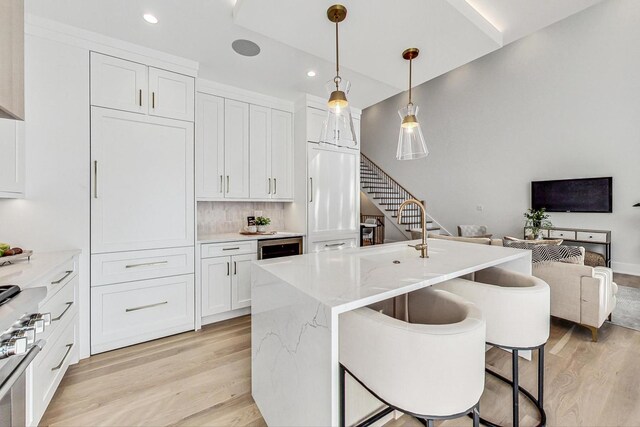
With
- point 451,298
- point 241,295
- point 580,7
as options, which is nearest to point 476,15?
point 580,7

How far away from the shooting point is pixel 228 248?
2951 millimetres

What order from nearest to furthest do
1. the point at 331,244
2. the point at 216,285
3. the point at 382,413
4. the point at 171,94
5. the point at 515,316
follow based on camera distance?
the point at 515,316
the point at 382,413
the point at 171,94
the point at 216,285
the point at 331,244

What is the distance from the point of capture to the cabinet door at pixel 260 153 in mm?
3377

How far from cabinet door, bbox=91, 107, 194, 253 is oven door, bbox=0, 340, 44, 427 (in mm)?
1514

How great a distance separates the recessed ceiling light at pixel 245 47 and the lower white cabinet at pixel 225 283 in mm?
2064

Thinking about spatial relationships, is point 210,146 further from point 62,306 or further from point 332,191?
point 62,306

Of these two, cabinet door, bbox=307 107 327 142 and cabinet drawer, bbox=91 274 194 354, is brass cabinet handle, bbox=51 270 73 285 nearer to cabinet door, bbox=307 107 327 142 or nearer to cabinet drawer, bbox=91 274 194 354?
cabinet drawer, bbox=91 274 194 354

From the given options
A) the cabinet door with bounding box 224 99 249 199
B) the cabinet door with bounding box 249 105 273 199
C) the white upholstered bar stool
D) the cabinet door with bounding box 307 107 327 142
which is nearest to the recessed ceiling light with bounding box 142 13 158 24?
the cabinet door with bounding box 224 99 249 199

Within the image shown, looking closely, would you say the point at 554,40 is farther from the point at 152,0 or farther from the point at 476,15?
the point at 152,0

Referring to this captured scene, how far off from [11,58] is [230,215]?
8.59ft

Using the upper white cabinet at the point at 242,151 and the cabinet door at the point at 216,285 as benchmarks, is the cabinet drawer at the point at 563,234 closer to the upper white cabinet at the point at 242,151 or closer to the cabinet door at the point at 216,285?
the upper white cabinet at the point at 242,151

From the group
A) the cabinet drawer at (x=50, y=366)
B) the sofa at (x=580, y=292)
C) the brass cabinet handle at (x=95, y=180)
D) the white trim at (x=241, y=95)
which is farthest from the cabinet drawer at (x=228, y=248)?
the sofa at (x=580, y=292)

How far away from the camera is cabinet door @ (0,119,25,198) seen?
5.87 feet

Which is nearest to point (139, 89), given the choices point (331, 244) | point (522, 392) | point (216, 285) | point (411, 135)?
point (216, 285)
